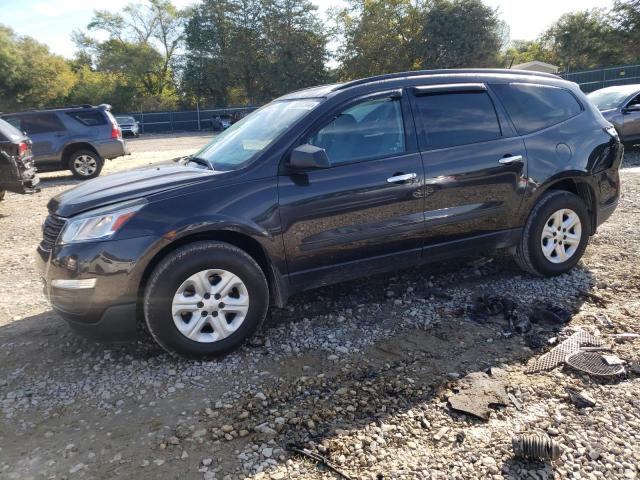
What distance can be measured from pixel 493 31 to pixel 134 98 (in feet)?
118

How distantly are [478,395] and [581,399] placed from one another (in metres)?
0.57

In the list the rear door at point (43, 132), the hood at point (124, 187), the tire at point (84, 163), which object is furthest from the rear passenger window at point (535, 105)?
the rear door at point (43, 132)

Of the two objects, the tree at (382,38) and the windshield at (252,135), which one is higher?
the tree at (382,38)

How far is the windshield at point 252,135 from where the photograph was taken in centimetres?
367

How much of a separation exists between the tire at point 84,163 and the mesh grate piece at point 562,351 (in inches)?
460

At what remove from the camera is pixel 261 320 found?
11.6 feet

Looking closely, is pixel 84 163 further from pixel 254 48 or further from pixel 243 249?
pixel 254 48

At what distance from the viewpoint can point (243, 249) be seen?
3564mm

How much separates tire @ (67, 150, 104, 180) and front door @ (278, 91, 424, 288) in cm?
1034

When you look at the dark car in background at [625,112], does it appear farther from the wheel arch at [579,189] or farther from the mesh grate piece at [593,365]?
the mesh grate piece at [593,365]

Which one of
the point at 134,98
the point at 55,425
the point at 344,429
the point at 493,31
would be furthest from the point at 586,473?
the point at 134,98

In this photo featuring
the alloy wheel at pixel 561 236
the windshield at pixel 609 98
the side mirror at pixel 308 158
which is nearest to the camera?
the side mirror at pixel 308 158

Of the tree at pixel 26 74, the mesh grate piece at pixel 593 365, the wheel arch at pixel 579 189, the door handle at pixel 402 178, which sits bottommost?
the mesh grate piece at pixel 593 365

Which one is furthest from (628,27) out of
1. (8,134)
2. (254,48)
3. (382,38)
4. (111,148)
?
(8,134)
